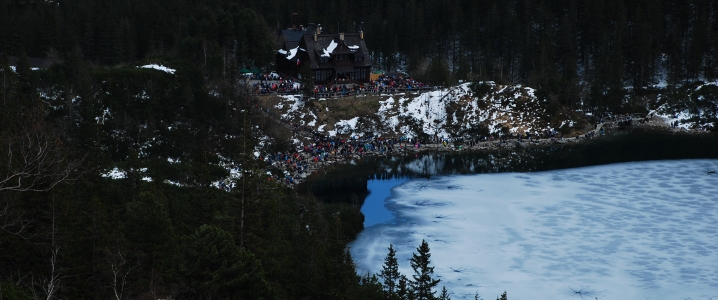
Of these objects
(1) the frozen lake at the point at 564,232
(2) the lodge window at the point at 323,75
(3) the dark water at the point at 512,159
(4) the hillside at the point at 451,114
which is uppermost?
(2) the lodge window at the point at 323,75

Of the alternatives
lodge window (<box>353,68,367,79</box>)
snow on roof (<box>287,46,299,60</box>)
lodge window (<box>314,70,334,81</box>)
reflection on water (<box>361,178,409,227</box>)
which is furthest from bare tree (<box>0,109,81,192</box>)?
lodge window (<box>353,68,367,79</box>)

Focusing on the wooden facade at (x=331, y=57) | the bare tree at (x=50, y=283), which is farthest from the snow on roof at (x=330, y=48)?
the bare tree at (x=50, y=283)

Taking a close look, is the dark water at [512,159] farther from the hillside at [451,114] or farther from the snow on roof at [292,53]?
the snow on roof at [292,53]

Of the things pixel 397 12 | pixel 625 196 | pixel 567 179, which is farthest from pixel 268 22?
pixel 625 196

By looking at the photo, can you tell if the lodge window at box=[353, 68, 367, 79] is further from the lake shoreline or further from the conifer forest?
the lake shoreline

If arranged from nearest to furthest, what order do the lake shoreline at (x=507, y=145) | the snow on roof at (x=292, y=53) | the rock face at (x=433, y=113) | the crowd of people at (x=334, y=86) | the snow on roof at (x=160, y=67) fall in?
the snow on roof at (x=160, y=67)
the lake shoreline at (x=507, y=145)
the rock face at (x=433, y=113)
the crowd of people at (x=334, y=86)
the snow on roof at (x=292, y=53)

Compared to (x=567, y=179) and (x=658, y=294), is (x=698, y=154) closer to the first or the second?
(x=567, y=179)

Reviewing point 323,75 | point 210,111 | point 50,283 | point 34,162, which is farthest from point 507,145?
point 50,283
